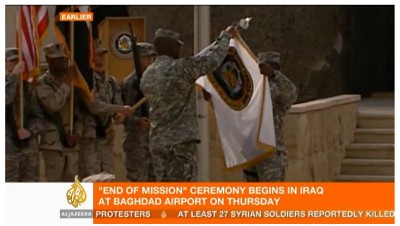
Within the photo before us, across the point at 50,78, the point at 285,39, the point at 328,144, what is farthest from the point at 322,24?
the point at 50,78

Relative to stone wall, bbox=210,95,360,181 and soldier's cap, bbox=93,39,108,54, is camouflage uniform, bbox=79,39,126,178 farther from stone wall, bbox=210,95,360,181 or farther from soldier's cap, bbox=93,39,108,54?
stone wall, bbox=210,95,360,181

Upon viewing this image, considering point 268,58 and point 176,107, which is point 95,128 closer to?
point 176,107

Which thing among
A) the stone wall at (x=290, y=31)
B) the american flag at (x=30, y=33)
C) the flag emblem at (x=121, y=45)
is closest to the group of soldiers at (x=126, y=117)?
the american flag at (x=30, y=33)

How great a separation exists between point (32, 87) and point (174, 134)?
1.57 meters

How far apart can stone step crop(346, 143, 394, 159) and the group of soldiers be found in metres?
3.26

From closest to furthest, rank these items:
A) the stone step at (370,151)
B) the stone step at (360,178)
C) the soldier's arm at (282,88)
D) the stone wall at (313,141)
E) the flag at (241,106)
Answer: the flag at (241,106)
the soldier's arm at (282,88)
the stone wall at (313,141)
the stone step at (360,178)
the stone step at (370,151)

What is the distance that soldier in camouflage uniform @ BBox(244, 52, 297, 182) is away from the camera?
1154 centimetres

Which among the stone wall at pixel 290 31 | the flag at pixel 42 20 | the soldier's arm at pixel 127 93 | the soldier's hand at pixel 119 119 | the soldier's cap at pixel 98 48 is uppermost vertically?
the stone wall at pixel 290 31

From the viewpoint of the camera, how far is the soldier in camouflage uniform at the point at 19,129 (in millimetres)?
11234

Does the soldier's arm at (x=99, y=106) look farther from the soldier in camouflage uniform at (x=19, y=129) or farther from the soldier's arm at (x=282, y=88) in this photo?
the soldier's arm at (x=282, y=88)

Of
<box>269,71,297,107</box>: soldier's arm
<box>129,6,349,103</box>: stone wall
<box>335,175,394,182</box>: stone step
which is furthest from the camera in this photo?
<box>129,6,349,103</box>: stone wall

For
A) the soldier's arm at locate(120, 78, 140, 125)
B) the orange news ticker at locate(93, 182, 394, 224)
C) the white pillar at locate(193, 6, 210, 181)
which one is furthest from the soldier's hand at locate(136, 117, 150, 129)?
the orange news ticker at locate(93, 182, 394, 224)

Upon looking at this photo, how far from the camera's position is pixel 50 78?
1177cm

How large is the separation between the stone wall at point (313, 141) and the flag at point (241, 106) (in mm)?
448
